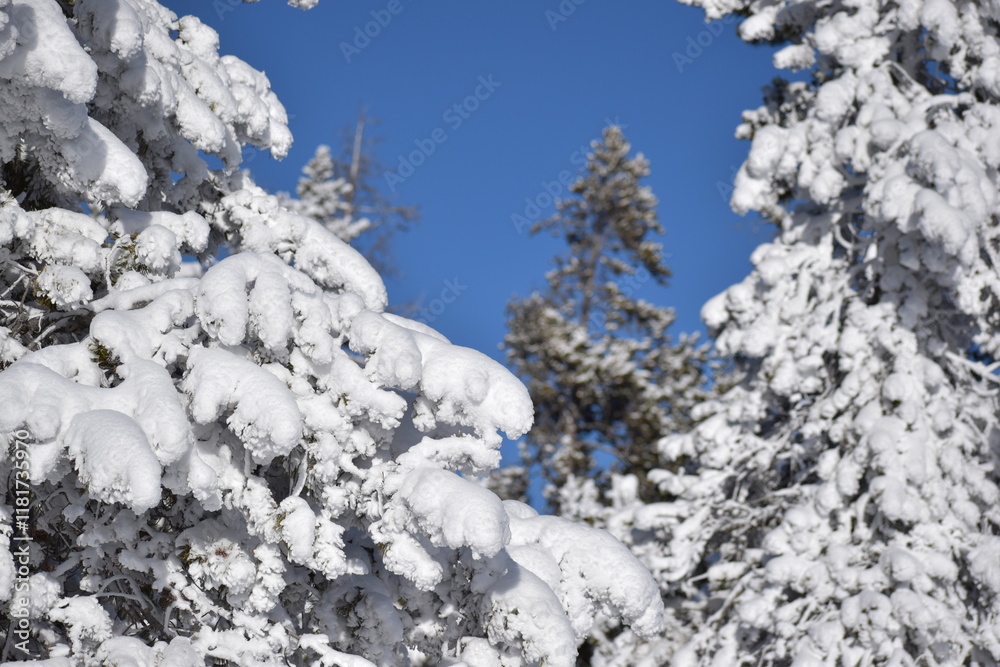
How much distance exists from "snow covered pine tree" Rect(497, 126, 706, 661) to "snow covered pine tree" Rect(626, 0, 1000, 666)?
6780 mm

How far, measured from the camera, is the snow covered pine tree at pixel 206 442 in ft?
12.1

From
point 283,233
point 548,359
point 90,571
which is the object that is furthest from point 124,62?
point 548,359

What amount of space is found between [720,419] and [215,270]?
6.66 meters

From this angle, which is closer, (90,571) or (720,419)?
(90,571)

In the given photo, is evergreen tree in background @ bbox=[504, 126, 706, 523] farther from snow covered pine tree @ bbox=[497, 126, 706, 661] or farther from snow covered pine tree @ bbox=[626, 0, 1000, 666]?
snow covered pine tree @ bbox=[626, 0, 1000, 666]

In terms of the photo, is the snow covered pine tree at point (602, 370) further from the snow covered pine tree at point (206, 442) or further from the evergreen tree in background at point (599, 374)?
the snow covered pine tree at point (206, 442)

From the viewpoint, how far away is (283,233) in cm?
513

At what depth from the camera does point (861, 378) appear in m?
8.51

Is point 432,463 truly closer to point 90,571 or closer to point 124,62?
point 90,571

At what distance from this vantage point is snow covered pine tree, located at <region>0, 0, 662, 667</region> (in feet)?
12.1

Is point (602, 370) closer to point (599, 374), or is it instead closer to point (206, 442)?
point (599, 374)

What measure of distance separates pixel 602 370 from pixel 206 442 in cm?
1582

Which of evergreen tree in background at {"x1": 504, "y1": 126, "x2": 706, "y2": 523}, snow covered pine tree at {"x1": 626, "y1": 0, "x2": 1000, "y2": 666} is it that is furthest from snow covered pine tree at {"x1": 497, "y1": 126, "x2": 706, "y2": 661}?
snow covered pine tree at {"x1": 626, "y1": 0, "x2": 1000, "y2": 666}

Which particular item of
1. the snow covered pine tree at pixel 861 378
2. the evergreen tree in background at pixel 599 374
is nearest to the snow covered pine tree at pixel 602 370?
the evergreen tree in background at pixel 599 374
